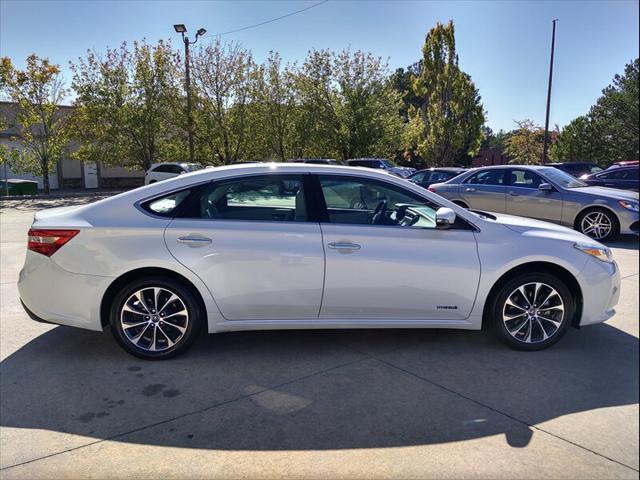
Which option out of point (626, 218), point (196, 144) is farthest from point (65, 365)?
point (196, 144)

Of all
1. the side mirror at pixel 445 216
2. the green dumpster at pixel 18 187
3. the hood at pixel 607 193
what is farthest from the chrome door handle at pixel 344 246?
the green dumpster at pixel 18 187

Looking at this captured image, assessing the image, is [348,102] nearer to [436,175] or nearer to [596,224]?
[436,175]

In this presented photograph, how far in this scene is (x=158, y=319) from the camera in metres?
3.90

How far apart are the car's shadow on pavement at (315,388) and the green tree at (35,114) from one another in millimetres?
22486

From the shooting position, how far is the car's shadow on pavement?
9.74 feet

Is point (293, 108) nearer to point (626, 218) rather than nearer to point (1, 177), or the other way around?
point (1, 177)

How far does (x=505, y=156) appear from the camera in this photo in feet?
153

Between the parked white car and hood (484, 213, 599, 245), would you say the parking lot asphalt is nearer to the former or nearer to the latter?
hood (484, 213, 599, 245)

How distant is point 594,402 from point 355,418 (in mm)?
1550

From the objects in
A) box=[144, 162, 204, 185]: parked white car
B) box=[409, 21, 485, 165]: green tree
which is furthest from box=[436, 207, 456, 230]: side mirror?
box=[409, 21, 485, 165]: green tree

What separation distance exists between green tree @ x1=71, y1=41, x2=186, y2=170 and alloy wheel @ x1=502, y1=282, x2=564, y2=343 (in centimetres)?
2493

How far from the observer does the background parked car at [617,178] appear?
12.9 metres

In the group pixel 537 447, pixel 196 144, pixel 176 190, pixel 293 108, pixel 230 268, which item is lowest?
pixel 537 447

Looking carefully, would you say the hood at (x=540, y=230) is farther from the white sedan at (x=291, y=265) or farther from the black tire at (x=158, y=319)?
the black tire at (x=158, y=319)
